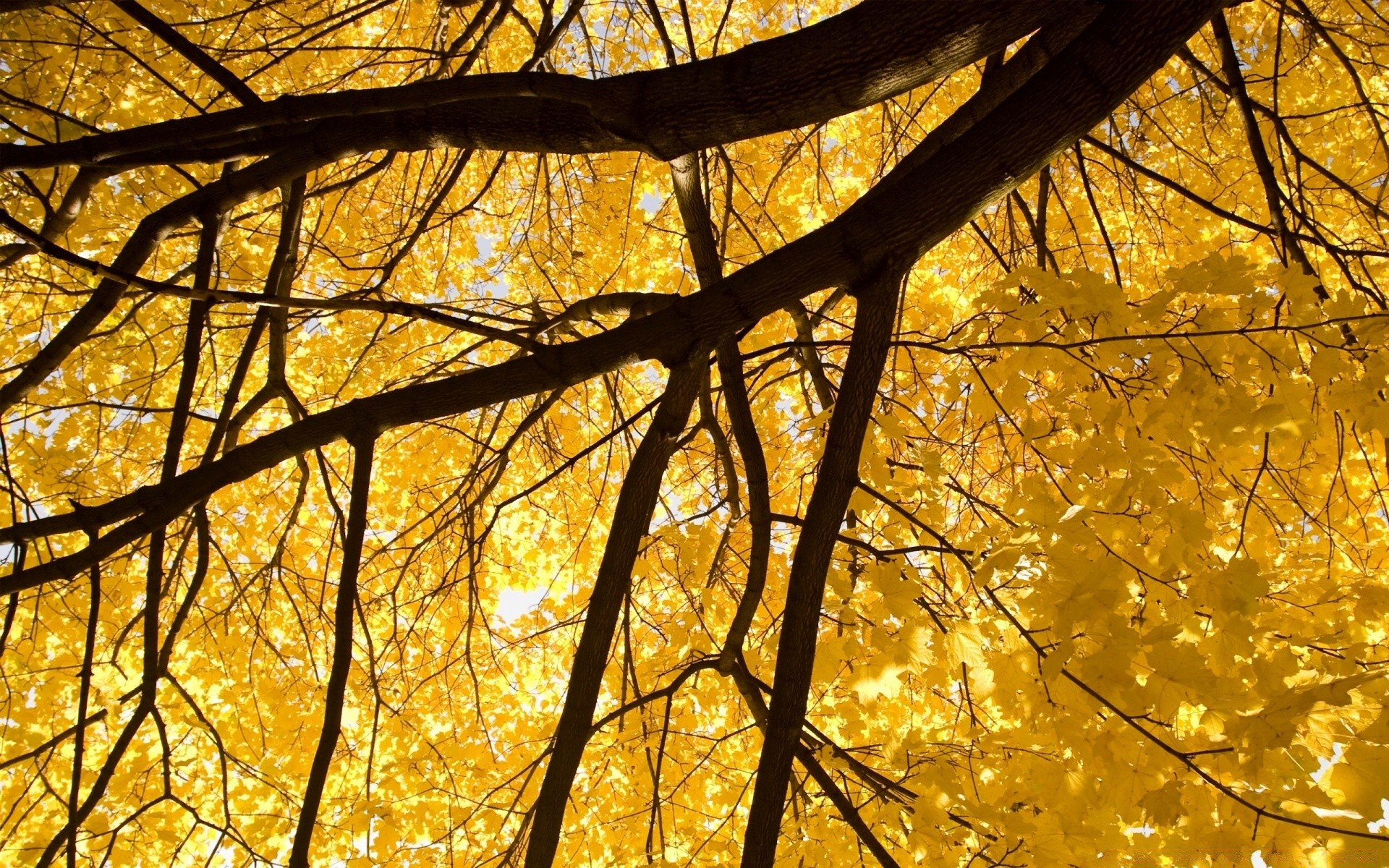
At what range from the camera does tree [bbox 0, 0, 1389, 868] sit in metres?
1.91

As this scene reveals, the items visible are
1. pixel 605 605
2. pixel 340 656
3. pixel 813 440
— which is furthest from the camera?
pixel 813 440

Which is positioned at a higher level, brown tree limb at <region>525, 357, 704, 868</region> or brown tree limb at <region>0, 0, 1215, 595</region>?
brown tree limb at <region>0, 0, 1215, 595</region>

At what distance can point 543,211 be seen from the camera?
5605mm

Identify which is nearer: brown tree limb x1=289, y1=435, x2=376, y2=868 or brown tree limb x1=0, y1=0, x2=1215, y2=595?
brown tree limb x1=289, y1=435, x2=376, y2=868

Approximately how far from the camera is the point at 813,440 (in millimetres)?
2811

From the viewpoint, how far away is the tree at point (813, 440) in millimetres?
1908

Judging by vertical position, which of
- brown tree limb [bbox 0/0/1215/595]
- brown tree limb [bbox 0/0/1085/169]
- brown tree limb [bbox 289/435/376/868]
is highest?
brown tree limb [bbox 0/0/1085/169]

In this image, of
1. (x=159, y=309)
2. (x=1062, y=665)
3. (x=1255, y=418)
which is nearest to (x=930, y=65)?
(x=1255, y=418)

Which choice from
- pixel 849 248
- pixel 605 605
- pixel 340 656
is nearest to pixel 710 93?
pixel 849 248

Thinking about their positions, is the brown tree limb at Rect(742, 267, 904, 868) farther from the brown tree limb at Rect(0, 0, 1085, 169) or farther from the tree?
the brown tree limb at Rect(0, 0, 1085, 169)

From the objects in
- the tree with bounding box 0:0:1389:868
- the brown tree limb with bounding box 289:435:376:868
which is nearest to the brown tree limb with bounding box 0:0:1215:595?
the tree with bounding box 0:0:1389:868

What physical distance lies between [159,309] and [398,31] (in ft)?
7.47

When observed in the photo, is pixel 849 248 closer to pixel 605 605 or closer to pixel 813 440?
pixel 813 440

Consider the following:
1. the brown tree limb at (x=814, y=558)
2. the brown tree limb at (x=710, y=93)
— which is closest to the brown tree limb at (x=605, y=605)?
the brown tree limb at (x=814, y=558)
